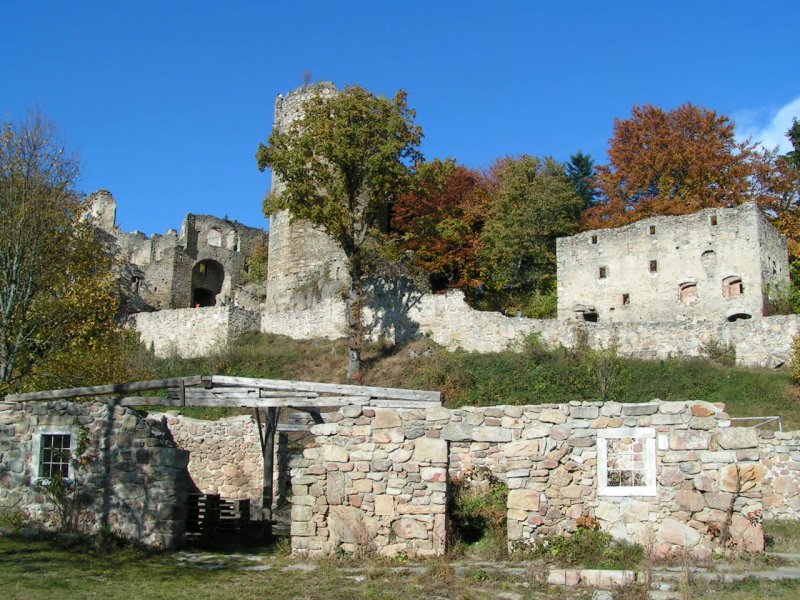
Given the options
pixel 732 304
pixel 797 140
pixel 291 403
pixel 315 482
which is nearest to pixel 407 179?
pixel 732 304

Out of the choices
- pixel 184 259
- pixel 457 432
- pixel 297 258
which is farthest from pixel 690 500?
pixel 184 259

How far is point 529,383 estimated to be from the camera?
25297mm

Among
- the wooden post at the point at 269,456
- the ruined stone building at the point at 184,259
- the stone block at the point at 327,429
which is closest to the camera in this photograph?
the stone block at the point at 327,429

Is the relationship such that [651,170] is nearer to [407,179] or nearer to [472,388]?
[407,179]

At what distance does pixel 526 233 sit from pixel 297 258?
Result: 993cm

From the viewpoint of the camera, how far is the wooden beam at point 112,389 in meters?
14.0

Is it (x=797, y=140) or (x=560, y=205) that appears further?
(x=797, y=140)

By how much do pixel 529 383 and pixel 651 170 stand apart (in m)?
16.2

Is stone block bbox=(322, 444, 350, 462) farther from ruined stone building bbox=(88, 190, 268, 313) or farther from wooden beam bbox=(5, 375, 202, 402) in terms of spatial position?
ruined stone building bbox=(88, 190, 268, 313)

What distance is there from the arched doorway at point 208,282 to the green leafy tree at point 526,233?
60.3ft

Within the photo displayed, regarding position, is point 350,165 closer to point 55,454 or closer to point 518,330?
point 518,330

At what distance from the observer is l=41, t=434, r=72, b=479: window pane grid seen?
45.7ft

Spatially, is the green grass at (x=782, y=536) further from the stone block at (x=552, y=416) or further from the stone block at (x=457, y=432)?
the stone block at (x=457, y=432)

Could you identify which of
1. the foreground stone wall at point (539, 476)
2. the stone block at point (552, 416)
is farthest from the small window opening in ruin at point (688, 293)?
the stone block at point (552, 416)
